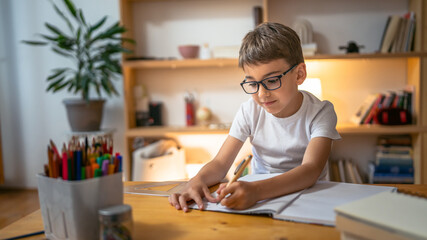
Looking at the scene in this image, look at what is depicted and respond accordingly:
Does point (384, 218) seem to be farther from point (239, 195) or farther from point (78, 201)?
point (78, 201)

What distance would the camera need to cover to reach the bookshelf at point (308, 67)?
8.61 feet

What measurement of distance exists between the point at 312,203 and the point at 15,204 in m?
2.88

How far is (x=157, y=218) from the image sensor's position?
0.78 meters

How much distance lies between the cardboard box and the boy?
0.22 metres

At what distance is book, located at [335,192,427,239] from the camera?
515mm

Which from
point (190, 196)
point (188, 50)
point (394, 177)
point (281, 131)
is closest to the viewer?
point (190, 196)

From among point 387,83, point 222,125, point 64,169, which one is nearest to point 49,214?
point 64,169

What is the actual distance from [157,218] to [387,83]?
2704 millimetres

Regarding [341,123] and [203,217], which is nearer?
[203,217]

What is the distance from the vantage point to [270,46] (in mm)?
1117

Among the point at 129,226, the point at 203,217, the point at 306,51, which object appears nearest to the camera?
the point at 129,226

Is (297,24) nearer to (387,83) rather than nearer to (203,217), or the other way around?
(387,83)

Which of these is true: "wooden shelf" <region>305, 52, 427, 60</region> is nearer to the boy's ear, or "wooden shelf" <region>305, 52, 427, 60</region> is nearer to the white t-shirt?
the white t-shirt

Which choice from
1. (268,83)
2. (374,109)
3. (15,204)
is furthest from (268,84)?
(15,204)
